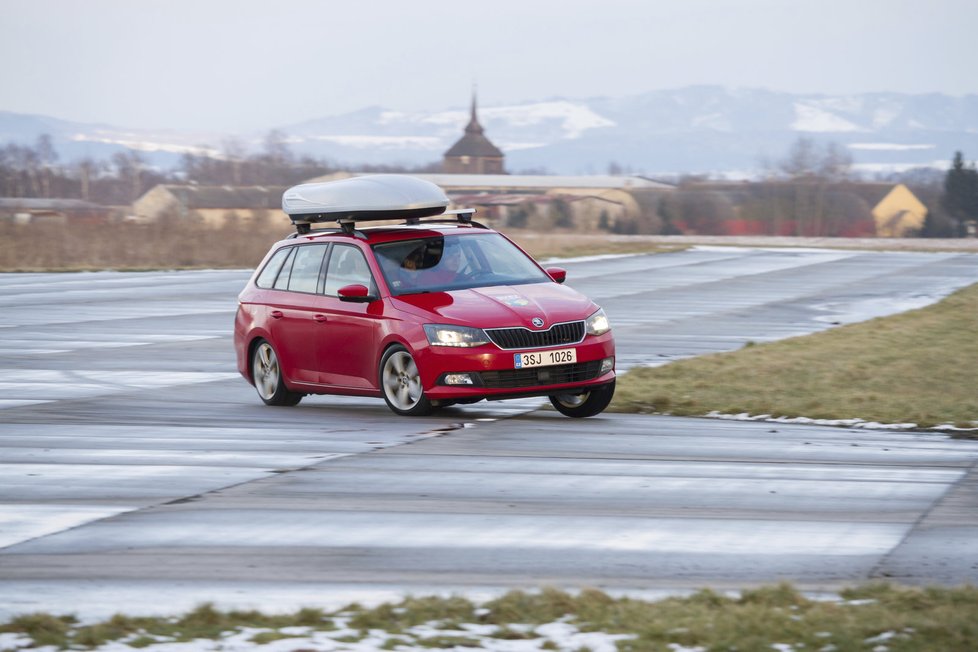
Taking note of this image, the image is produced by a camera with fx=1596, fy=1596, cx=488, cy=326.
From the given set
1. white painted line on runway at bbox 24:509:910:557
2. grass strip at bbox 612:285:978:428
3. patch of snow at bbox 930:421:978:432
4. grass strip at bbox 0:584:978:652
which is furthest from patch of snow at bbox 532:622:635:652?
grass strip at bbox 612:285:978:428

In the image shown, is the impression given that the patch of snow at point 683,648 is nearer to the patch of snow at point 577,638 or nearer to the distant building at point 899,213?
the patch of snow at point 577,638

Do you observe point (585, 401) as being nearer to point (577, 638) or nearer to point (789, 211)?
point (577, 638)

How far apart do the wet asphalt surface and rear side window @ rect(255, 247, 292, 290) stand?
1.17m

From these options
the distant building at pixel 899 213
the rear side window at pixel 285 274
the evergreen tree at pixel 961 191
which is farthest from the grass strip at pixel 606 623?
the evergreen tree at pixel 961 191

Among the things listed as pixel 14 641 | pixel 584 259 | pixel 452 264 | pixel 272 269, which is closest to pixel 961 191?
pixel 584 259

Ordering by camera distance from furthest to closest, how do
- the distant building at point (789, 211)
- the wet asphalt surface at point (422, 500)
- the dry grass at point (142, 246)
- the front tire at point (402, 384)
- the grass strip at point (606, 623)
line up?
the distant building at point (789, 211)
the dry grass at point (142, 246)
the front tire at point (402, 384)
the wet asphalt surface at point (422, 500)
the grass strip at point (606, 623)

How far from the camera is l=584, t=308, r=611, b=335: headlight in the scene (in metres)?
13.0

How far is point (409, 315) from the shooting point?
12961 mm

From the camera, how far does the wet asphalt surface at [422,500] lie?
22.4 feet

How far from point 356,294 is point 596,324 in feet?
6.63

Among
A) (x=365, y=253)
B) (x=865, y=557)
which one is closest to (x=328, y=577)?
(x=865, y=557)

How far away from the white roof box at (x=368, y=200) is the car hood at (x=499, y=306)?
4.61 ft

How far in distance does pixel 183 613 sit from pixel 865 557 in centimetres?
305

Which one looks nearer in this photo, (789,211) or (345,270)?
(345,270)
